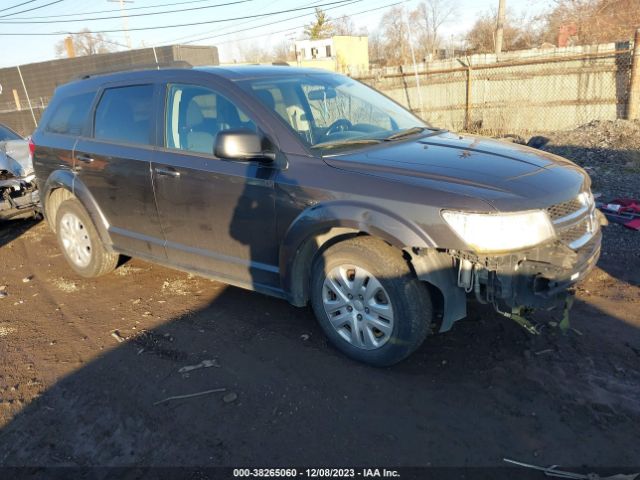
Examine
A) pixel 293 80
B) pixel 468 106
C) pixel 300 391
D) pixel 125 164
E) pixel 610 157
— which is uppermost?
pixel 293 80

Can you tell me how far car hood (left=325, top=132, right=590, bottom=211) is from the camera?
9.05ft

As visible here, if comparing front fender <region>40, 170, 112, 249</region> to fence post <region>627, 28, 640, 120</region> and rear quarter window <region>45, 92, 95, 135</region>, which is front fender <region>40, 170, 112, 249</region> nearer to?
rear quarter window <region>45, 92, 95, 135</region>

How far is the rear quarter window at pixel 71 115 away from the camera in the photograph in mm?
4758

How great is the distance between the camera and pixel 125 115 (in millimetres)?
4332

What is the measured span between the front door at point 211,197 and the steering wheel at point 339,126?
56 centimetres

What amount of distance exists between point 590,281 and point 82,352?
4296 mm

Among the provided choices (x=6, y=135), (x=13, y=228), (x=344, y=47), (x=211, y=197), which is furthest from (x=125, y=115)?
(x=344, y=47)

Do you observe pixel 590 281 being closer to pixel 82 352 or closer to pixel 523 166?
pixel 523 166

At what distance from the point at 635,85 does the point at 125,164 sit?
11.6 metres

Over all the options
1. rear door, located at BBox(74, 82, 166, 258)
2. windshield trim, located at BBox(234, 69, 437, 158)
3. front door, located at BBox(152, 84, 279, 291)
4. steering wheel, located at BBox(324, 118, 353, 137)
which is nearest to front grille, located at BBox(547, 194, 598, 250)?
windshield trim, located at BBox(234, 69, 437, 158)

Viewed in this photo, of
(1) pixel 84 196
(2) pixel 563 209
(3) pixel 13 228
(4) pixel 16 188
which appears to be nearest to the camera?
(2) pixel 563 209

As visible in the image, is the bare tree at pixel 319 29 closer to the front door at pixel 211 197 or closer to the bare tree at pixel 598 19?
the bare tree at pixel 598 19

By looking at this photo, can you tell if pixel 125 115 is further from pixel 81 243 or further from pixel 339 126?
pixel 339 126

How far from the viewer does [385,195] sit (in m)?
2.89
